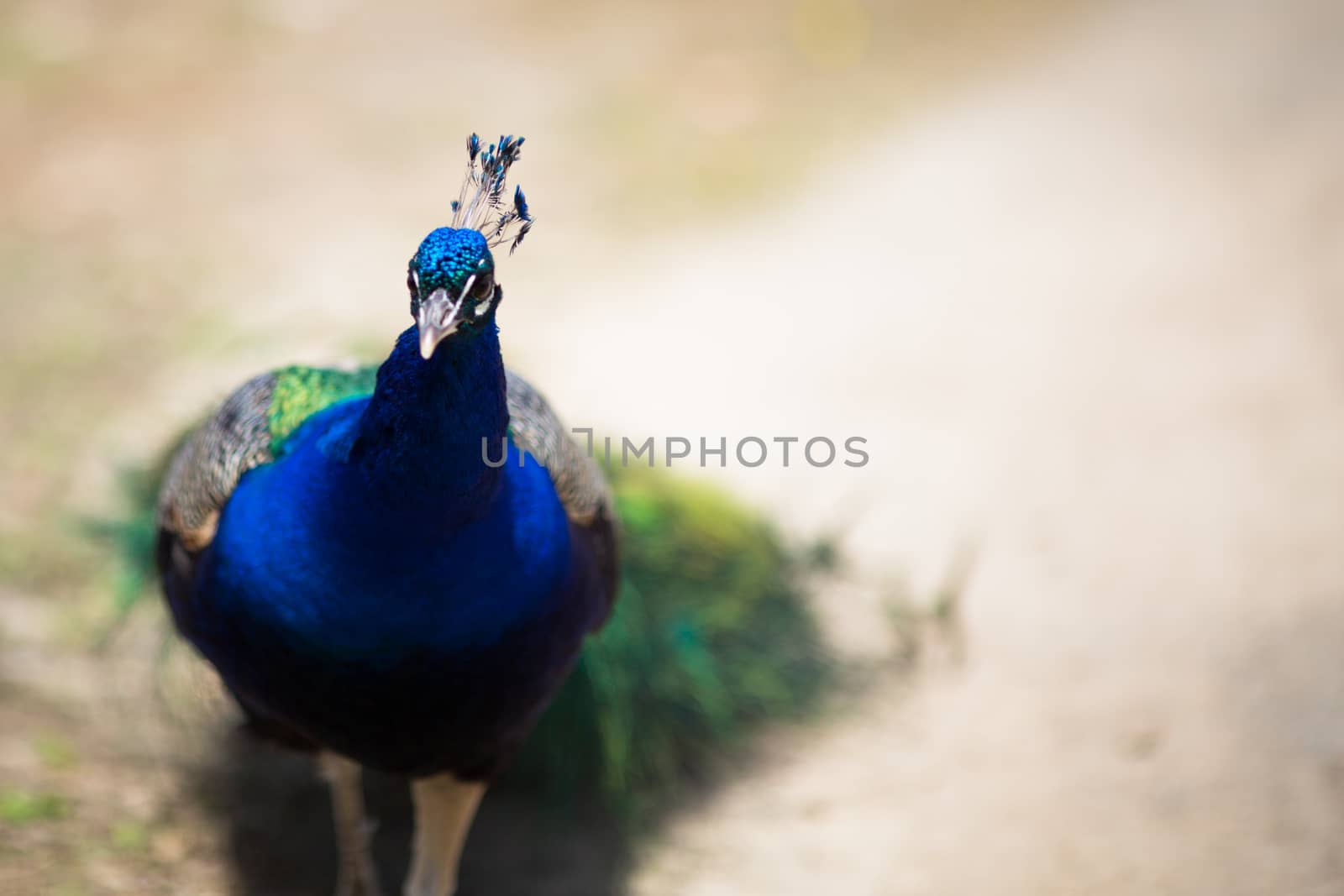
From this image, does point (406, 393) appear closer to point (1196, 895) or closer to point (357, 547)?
point (357, 547)

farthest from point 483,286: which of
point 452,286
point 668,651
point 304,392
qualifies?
point 668,651

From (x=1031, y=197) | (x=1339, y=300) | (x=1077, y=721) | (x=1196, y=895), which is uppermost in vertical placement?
(x=1031, y=197)

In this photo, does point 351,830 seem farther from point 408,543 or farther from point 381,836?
point 408,543

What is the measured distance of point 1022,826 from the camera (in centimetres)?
295

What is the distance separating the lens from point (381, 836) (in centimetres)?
305

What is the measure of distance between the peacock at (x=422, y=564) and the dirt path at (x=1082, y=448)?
0.57 m

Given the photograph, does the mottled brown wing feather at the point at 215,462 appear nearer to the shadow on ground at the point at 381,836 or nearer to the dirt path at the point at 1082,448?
the shadow on ground at the point at 381,836

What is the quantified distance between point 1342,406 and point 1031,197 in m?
1.84

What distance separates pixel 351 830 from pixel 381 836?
0.36 m

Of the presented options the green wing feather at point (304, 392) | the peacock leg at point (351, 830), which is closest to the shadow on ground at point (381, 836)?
the peacock leg at point (351, 830)

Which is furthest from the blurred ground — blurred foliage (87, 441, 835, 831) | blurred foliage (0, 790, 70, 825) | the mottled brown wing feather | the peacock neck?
the peacock neck

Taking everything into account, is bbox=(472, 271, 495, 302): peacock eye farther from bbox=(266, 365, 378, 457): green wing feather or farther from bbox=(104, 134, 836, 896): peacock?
bbox=(266, 365, 378, 457): green wing feather

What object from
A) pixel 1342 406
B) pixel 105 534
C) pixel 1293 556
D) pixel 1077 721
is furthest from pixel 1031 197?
pixel 105 534

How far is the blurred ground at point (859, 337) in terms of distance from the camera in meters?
2.95
